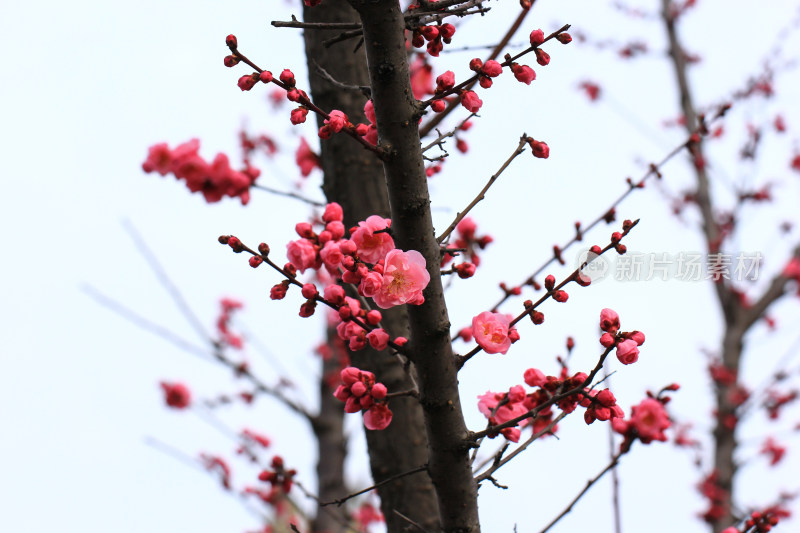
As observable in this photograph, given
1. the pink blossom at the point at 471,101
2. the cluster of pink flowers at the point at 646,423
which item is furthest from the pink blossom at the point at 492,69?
the cluster of pink flowers at the point at 646,423

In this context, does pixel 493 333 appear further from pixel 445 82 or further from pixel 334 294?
pixel 445 82

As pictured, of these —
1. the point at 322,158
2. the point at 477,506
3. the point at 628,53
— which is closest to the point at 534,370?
the point at 477,506

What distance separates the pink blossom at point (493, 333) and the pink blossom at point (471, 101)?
0.53m

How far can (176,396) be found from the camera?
581 centimetres

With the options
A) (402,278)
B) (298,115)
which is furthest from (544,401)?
(298,115)

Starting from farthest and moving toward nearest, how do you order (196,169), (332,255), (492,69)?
(492,69) < (332,255) < (196,169)

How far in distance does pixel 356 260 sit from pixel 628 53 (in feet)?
23.2

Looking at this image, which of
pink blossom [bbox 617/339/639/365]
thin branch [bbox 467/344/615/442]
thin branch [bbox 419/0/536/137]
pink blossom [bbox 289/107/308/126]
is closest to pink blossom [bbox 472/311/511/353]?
thin branch [bbox 467/344/615/442]

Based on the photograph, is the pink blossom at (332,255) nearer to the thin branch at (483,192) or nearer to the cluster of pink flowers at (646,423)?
the thin branch at (483,192)

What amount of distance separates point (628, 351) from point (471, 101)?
723 mm

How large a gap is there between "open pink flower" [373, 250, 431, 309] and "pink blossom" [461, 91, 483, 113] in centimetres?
42

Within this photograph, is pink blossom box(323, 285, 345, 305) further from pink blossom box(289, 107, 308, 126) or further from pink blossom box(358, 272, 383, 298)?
pink blossom box(289, 107, 308, 126)

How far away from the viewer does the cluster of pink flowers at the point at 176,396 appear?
19.0 ft

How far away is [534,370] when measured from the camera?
1687 mm
